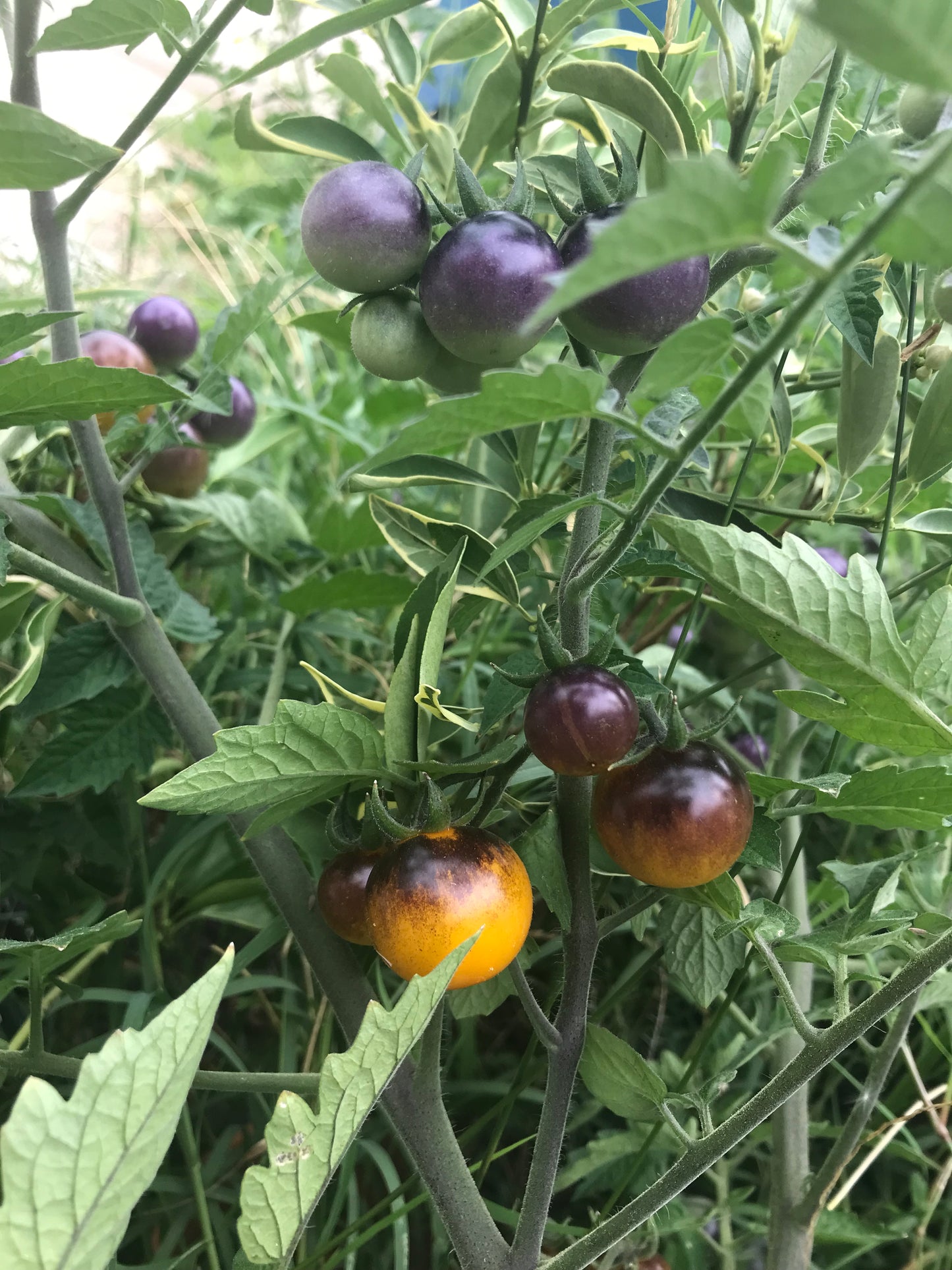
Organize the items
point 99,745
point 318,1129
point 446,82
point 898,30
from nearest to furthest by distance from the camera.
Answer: point 898,30, point 318,1129, point 99,745, point 446,82

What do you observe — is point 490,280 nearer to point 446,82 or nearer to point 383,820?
point 383,820

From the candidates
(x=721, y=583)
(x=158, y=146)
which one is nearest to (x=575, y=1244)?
(x=721, y=583)

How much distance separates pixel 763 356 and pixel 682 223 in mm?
41

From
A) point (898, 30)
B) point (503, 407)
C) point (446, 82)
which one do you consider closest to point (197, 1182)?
point (503, 407)

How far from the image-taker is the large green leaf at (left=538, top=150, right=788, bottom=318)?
17 centimetres

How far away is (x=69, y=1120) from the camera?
25 centimetres

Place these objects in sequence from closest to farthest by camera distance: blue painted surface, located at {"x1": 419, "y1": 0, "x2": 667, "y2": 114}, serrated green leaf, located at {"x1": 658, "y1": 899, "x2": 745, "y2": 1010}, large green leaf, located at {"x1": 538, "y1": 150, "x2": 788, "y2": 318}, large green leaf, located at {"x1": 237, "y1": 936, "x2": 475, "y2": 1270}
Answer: large green leaf, located at {"x1": 538, "y1": 150, "x2": 788, "y2": 318}
large green leaf, located at {"x1": 237, "y1": 936, "x2": 475, "y2": 1270}
serrated green leaf, located at {"x1": 658, "y1": 899, "x2": 745, "y2": 1010}
blue painted surface, located at {"x1": 419, "y1": 0, "x2": 667, "y2": 114}

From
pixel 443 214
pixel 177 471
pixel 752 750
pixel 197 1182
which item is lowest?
pixel 197 1182

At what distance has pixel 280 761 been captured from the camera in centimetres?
33

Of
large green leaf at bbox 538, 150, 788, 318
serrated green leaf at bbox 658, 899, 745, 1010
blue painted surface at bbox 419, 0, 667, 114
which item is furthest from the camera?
blue painted surface at bbox 419, 0, 667, 114

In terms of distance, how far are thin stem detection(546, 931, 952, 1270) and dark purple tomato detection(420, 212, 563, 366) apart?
0.25 metres

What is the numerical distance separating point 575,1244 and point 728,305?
0.46 m

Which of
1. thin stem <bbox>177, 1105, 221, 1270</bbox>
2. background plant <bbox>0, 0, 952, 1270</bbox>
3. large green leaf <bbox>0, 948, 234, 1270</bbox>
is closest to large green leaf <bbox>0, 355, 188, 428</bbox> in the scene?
background plant <bbox>0, 0, 952, 1270</bbox>

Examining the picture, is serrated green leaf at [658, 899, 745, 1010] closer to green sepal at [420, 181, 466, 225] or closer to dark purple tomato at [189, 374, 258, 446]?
green sepal at [420, 181, 466, 225]
